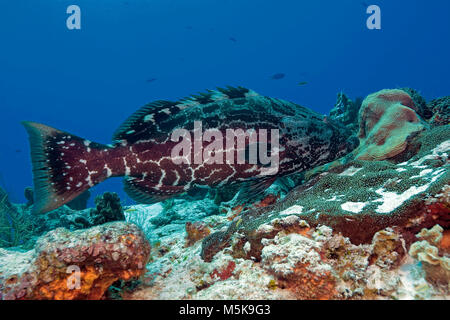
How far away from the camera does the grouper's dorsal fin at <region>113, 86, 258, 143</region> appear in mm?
3934

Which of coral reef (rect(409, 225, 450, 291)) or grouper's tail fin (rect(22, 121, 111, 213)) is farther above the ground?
grouper's tail fin (rect(22, 121, 111, 213))

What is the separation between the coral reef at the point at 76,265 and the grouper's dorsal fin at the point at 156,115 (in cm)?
186

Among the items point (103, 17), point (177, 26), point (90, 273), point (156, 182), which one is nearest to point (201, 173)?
point (156, 182)

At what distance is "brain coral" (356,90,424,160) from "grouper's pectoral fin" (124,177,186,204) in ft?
12.4

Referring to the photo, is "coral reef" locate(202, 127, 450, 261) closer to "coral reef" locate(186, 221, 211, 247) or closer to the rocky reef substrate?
the rocky reef substrate

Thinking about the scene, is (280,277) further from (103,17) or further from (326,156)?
(103,17)

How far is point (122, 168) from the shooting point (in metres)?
3.83

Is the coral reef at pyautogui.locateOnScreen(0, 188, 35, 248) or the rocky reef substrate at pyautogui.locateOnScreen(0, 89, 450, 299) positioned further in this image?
the coral reef at pyautogui.locateOnScreen(0, 188, 35, 248)

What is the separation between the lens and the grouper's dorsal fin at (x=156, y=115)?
3.93 m

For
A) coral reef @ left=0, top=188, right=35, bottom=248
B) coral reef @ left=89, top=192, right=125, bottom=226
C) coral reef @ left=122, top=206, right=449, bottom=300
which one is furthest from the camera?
coral reef @ left=0, top=188, right=35, bottom=248

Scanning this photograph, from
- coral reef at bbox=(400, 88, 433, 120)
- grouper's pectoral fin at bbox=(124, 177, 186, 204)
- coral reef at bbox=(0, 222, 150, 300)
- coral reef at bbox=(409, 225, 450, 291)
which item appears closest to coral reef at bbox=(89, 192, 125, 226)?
grouper's pectoral fin at bbox=(124, 177, 186, 204)

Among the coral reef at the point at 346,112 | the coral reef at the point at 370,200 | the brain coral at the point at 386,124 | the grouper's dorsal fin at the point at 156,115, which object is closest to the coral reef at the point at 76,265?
the coral reef at the point at 370,200

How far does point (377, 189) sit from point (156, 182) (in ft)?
10.5

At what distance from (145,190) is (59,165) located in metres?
1.28
